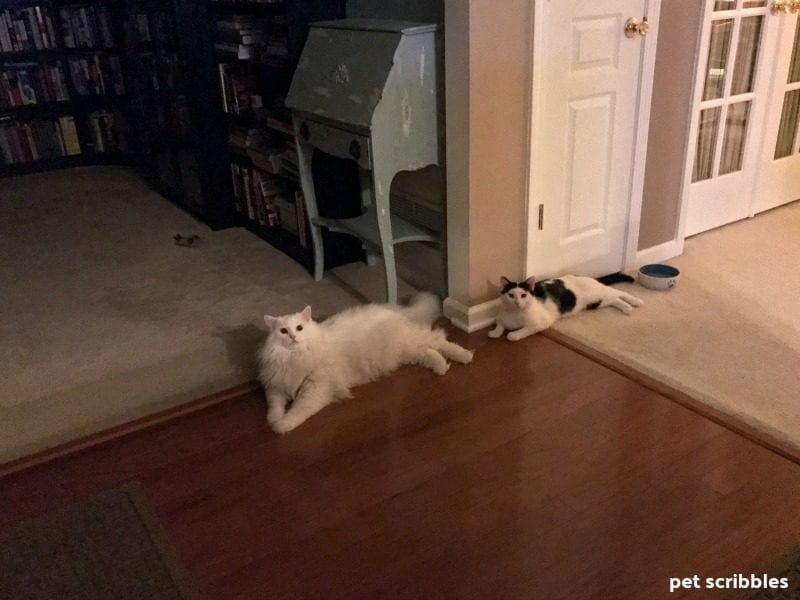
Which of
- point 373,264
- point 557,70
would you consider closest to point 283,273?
point 373,264

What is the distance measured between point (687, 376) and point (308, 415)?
120 cm

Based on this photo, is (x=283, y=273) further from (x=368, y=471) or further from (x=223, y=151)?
(x=368, y=471)

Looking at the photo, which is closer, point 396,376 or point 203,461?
point 203,461

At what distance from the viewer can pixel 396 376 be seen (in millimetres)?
2344

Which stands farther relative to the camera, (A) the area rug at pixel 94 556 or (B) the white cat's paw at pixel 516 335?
(B) the white cat's paw at pixel 516 335

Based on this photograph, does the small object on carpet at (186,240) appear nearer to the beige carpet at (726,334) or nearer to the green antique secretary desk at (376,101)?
the green antique secretary desk at (376,101)

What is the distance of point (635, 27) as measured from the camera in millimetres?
2570

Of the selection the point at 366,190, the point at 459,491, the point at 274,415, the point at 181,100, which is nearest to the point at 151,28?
the point at 181,100

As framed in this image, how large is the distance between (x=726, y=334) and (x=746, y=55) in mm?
1483

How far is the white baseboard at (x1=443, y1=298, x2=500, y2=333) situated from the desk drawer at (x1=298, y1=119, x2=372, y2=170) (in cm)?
62

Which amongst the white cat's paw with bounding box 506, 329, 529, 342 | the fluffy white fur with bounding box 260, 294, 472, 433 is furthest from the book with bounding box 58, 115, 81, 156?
the white cat's paw with bounding box 506, 329, 529, 342

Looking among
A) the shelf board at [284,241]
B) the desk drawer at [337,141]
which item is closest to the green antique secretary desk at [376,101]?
the desk drawer at [337,141]

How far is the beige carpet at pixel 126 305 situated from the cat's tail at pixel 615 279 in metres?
0.68

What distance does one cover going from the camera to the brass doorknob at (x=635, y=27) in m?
2.57
